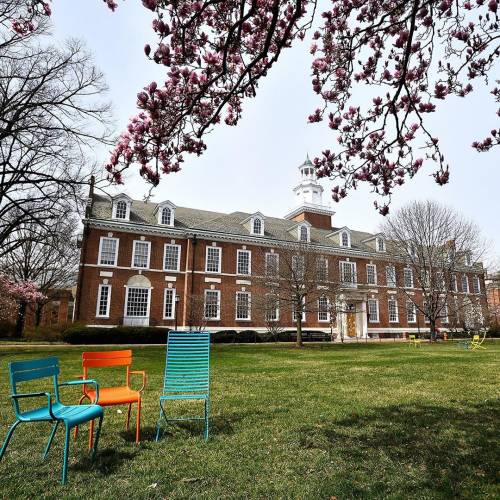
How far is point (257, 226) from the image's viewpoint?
32.3 m

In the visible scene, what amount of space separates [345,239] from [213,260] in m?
14.0

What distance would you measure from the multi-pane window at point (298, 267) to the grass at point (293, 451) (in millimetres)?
13320

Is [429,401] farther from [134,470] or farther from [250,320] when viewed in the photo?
[250,320]

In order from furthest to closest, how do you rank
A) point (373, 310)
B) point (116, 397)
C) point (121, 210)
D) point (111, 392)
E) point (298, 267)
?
1. point (373, 310)
2. point (121, 210)
3. point (298, 267)
4. point (111, 392)
5. point (116, 397)

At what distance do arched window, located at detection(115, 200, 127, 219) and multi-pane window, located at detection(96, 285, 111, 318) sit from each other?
5.33m

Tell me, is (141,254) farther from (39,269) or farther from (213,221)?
(39,269)

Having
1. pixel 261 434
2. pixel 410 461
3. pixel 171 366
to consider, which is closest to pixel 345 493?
pixel 410 461

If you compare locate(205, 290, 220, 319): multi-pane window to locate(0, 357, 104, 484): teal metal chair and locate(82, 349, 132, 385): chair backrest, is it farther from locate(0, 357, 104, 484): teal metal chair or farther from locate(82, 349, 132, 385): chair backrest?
locate(0, 357, 104, 484): teal metal chair

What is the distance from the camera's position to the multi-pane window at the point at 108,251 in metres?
26.5

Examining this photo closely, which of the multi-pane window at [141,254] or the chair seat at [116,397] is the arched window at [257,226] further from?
the chair seat at [116,397]

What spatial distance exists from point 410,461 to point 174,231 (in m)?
26.0

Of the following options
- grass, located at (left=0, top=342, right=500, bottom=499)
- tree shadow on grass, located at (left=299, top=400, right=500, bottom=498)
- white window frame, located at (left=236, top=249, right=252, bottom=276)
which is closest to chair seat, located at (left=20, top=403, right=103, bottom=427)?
grass, located at (left=0, top=342, right=500, bottom=499)

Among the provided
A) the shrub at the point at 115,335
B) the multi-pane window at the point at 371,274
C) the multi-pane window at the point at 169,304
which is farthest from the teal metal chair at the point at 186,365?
the multi-pane window at the point at 371,274

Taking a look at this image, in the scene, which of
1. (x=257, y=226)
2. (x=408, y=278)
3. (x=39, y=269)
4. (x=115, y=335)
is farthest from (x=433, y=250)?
(x=39, y=269)
